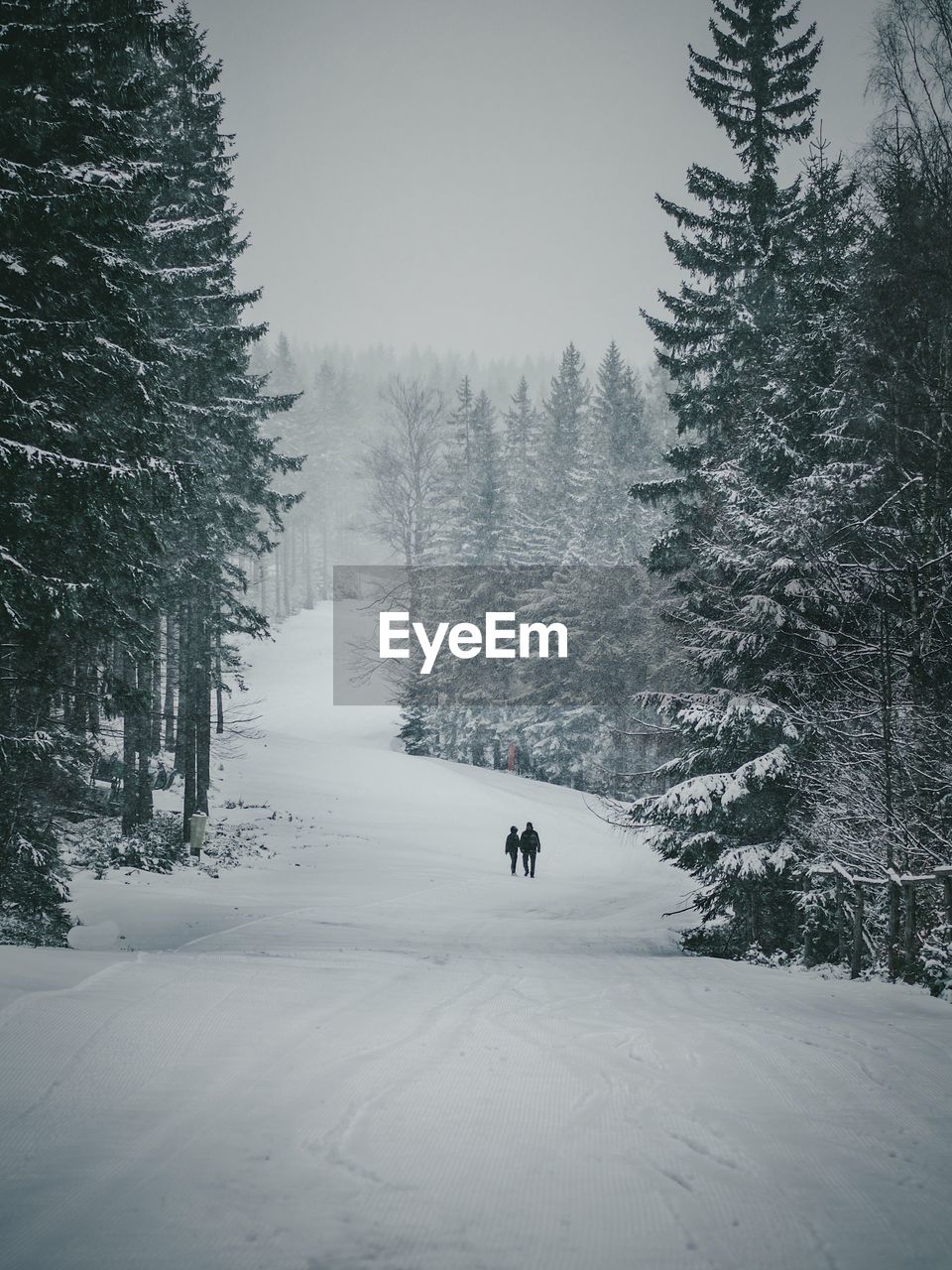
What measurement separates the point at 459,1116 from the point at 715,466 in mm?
13192

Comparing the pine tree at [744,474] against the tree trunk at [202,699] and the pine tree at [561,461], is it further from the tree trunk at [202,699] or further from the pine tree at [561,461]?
the pine tree at [561,461]

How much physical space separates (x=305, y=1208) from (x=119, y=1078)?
1.71 meters

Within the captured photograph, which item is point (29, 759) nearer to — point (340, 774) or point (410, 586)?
point (340, 774)

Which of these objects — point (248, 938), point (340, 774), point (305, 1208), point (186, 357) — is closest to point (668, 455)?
point (186, 357)

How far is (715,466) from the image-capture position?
582 inches

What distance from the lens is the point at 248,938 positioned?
10.7m

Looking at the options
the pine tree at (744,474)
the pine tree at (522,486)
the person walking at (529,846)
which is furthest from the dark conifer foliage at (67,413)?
the pine tree at (522,486)

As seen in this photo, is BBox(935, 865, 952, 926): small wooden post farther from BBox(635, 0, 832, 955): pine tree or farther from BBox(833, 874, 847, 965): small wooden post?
BBox(635, 0, 832, 955): pine tree

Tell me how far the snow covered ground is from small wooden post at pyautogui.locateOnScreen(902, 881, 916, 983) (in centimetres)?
76

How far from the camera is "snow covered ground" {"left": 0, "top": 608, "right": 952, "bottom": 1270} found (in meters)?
3.04

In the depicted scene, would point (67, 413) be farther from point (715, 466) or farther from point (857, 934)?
point (857, 934)

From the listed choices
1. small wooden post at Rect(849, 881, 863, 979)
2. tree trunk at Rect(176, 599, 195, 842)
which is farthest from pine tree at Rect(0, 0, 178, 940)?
small wooden post at Rect(849, 881, 863, 979)

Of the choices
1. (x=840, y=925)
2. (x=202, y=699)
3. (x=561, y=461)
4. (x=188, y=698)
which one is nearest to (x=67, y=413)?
(x=188, y=698)

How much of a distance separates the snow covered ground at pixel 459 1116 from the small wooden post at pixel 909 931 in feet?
2.49
